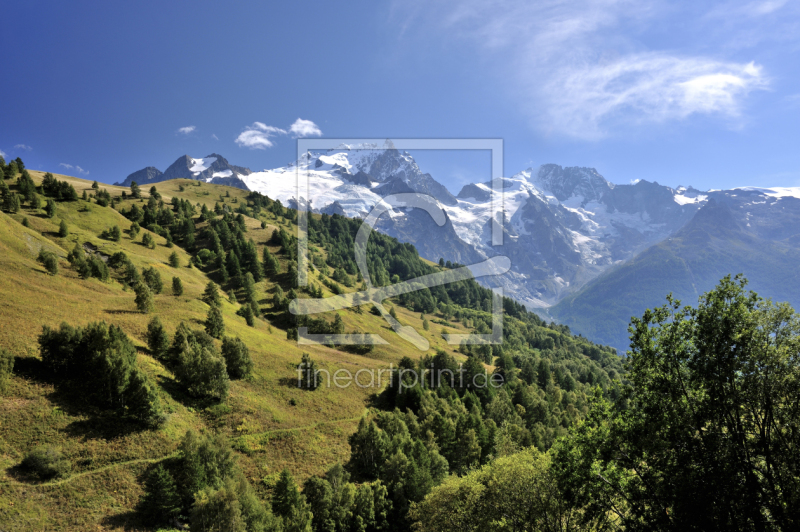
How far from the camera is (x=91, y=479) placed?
3850 centimetres

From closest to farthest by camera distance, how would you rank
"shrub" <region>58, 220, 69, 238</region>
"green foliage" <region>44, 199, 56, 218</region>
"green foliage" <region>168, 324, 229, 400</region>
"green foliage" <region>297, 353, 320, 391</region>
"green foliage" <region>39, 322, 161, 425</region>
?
"green foliage" <region>39, 322, 161, 425</region>
"green foliage" <region>168, 324, 229, 400</region>
"green foliage" <region>297, 353, 320, 391</region>
"shrub" <region>58, 220, 69, 238</region>
"green foliage" <region>44, 199, 56, 218</region>

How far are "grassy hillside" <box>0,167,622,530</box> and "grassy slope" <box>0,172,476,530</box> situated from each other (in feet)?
0.50

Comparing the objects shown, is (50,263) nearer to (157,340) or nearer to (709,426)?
(157,340)

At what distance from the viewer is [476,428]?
67.6 meters

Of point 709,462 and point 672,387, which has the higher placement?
point 672,387

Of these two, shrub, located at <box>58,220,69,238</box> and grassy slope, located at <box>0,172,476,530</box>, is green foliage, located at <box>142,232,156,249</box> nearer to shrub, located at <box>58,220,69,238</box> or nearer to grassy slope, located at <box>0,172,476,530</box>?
grassy slope, located at <box>0,172,476,530</box>

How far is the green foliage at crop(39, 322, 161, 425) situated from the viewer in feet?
153

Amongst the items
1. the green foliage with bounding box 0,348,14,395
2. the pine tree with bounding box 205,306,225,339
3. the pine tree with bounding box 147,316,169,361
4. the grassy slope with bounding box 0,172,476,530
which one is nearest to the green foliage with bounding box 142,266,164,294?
the grassy slope with bounding box 0,172,476,530

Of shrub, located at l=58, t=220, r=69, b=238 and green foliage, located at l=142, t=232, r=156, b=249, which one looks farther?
green foliage, located at l=142, t=232, r=156, b=249

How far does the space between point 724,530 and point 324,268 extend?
181m

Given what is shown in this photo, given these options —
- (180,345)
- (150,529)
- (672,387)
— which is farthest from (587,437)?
(180,345)

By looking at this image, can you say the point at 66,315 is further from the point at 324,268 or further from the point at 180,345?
the point at 324,268

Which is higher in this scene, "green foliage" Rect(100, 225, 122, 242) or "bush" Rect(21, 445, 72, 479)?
"green foliage" Rect(100, 225, 122, 242)

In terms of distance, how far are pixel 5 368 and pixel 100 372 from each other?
28.4ft
